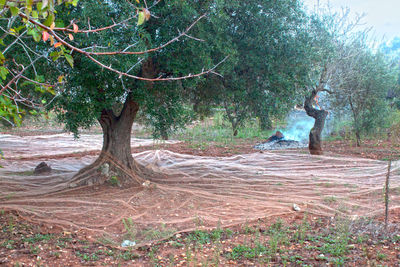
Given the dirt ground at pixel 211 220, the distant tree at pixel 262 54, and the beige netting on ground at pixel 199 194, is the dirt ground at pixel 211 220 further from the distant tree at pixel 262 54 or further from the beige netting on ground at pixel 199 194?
the distant tree at pixel 262 54

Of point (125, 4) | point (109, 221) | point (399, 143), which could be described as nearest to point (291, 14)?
point (125, 4)

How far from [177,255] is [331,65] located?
7689 mm

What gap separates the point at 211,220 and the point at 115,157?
8.53 feet

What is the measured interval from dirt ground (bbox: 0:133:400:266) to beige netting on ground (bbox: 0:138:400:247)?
17mm

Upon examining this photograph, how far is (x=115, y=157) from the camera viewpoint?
6699mm

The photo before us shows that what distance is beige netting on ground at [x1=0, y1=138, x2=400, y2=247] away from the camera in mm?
4957

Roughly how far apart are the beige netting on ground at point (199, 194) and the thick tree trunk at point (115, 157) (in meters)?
0.26

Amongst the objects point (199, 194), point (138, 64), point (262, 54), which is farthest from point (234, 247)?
point (262, 54)

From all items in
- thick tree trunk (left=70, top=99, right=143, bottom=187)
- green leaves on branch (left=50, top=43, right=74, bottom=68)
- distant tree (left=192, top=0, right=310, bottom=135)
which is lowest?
thick tree trunk (left=70, top=99, right=143, bottom=187)

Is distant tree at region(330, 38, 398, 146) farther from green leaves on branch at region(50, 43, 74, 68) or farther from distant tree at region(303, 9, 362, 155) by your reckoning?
green leaves on branch at region(50, 43, 74, 68)

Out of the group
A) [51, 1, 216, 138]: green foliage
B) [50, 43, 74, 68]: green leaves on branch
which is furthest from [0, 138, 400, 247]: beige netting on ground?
[50, 43, 74, 68]: green leaves on branch

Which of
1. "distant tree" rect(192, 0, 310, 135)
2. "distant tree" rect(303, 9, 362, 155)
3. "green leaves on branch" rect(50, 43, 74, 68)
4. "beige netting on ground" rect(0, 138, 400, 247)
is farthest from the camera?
"distant tree" rect(303, 9, 362, 155)

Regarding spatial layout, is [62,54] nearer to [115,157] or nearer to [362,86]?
[115,157]

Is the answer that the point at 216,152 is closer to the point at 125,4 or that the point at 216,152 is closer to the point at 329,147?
the point at 329,147
